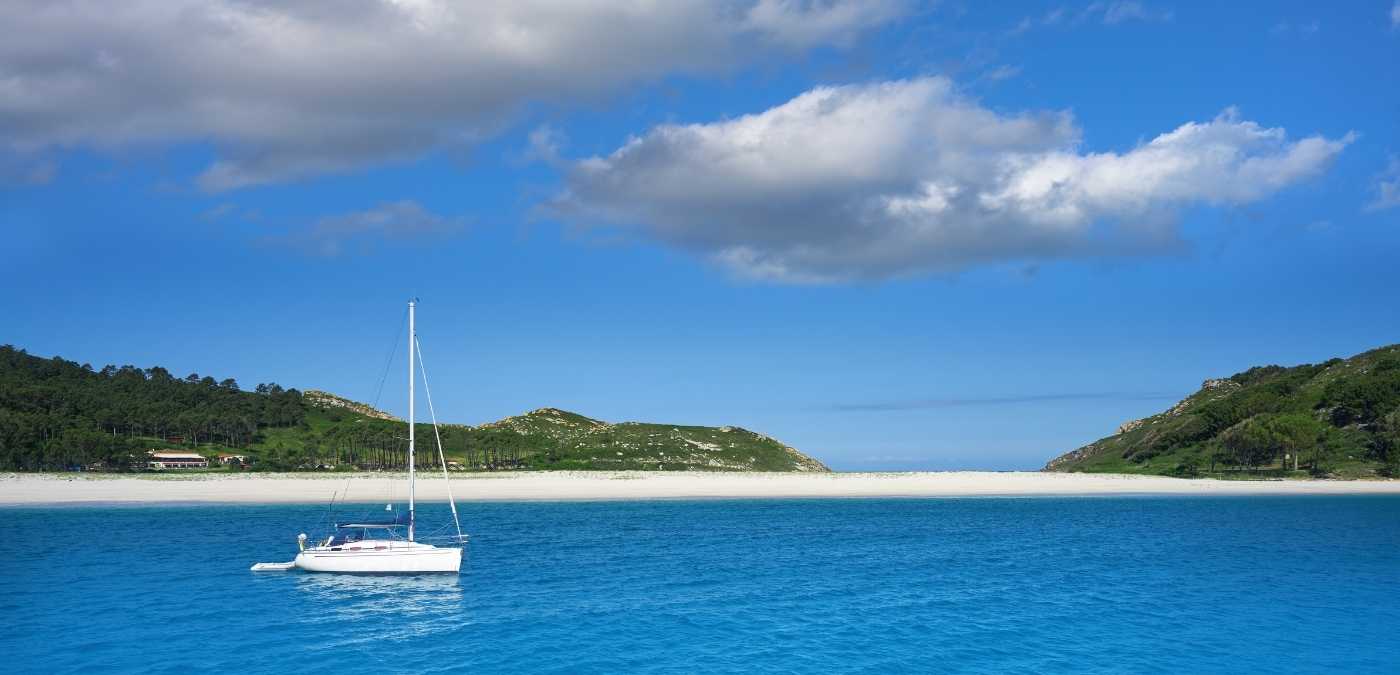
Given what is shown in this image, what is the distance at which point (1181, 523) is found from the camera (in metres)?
72.7

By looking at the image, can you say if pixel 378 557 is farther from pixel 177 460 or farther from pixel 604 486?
pixel 177 460

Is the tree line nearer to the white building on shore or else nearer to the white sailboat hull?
the white building on shore

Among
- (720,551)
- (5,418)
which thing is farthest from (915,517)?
(5,418)

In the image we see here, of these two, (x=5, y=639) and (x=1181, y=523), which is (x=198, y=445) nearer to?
(x=5, y=639)

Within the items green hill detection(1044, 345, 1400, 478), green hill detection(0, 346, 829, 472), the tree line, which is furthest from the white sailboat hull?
green hill detection(1044, 345, 1400, 478)

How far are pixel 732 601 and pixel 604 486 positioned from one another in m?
78.8

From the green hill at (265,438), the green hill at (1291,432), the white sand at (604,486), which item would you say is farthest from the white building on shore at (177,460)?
the green hill at (1291,432)

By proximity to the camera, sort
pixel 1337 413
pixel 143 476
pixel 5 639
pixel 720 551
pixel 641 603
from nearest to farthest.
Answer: pixel 5 639
pixel 641 603
pixel 720 551
pixel 143 476
pixel 1337 413

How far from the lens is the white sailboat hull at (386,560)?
44594 millimetres

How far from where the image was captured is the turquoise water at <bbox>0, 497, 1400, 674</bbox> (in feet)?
93.0

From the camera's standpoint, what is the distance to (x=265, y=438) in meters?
178

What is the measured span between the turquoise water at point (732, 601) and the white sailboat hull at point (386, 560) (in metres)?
0.78

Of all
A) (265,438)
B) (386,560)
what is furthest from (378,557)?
(265,438)

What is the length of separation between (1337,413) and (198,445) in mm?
196924
